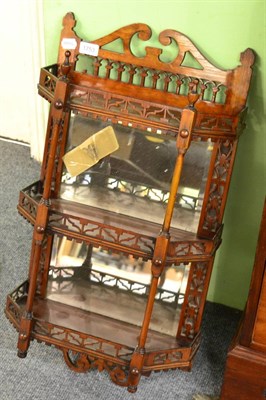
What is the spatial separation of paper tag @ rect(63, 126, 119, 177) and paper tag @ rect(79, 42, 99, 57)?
0.64 ft

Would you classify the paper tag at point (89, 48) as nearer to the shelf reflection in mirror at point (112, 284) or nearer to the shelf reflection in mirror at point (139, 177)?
the shelf reflection in mirror at point (139, 177)

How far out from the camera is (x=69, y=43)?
5.56 ft

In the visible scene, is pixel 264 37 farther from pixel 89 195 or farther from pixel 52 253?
pixel 52 253

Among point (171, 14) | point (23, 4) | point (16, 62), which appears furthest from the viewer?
point (16, 62)


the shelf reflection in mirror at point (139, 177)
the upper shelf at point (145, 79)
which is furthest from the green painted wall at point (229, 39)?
the shelf reflection in mirror at point (139, 177)

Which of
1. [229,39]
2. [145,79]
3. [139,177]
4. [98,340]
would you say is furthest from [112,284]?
[229,39]

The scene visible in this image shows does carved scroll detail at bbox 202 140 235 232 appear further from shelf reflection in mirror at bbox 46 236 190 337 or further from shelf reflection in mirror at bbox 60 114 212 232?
shelf reflection in mirror at bbox 46 236 190 337

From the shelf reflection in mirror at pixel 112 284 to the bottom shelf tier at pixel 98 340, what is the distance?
0.10ft

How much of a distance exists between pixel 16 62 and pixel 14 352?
1045 mm

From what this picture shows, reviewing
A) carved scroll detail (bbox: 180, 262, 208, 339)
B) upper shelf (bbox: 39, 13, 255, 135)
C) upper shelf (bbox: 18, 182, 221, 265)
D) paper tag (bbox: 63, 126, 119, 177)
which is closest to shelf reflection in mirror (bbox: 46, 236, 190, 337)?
carved scroll detail (bbox: 180, 262, 208, 339)

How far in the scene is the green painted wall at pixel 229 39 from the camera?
158 centimetres

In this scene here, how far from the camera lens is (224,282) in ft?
6.42

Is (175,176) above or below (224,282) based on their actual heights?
above

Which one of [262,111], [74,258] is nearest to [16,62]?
[74,258]
